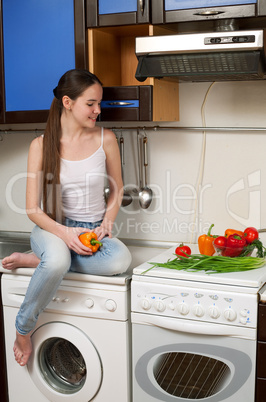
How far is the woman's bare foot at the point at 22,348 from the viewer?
2.17m

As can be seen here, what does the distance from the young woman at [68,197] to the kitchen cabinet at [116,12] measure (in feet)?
0.79

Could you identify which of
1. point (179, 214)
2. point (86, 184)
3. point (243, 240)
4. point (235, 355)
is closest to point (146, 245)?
point (179, 214)

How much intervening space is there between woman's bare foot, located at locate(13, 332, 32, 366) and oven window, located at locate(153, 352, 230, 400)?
1.76 ft

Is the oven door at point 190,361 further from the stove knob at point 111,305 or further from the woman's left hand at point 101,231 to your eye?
the woman's left hand at point 101,231

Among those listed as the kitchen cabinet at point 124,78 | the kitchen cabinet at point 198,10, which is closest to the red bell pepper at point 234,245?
the kitchen cabinet at point 124,78

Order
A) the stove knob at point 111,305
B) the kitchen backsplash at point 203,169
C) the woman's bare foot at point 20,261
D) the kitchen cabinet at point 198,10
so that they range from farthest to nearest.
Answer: the kitchen backsplash at point 203,169
the woman's bare foot at point 20,261
the stove knob at point 111,305
the kitchen cabinet at point 198,10

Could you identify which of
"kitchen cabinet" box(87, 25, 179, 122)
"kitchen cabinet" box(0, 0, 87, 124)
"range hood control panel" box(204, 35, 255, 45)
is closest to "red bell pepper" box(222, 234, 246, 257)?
"kitchen cabinet" box(87, 25, 179, 122)

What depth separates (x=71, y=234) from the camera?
216cm

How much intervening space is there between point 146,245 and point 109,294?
0.59 meters

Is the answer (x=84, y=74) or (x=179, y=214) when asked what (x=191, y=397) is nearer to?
(x=179, y=214)

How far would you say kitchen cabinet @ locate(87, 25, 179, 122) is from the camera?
218 cm

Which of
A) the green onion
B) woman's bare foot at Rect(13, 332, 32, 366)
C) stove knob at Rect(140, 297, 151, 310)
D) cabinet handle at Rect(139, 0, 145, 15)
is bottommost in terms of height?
woman's bare foot at Rect(13, 332, 32, 366)

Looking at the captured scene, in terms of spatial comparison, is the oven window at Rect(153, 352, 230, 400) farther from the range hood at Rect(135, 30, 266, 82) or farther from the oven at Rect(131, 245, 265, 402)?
the range hood at Rect(135, 30, 266, 82)

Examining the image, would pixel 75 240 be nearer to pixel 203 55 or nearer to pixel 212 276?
pixel 212 276
